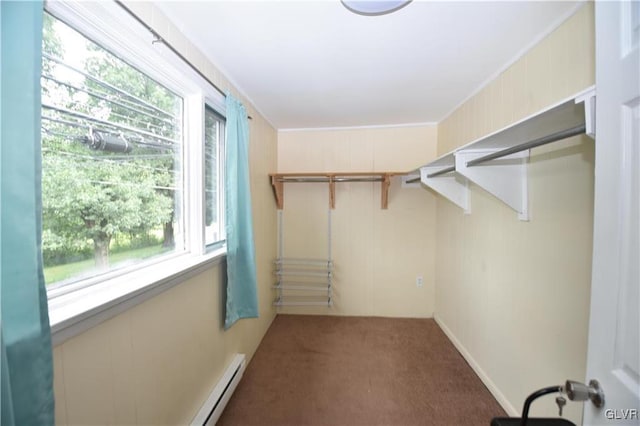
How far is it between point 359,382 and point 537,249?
1476 mm

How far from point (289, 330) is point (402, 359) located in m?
1.13

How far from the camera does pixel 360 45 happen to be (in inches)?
54.4

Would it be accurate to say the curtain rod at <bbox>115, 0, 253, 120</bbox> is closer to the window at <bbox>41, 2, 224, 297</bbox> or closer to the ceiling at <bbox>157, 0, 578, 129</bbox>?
the window at <bbox>41, 2, 224, 297</bbox>

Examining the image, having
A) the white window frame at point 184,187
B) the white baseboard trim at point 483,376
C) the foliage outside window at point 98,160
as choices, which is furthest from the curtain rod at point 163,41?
the white baseboard trim at point 483,376

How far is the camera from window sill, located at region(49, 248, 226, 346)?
0.71 meters

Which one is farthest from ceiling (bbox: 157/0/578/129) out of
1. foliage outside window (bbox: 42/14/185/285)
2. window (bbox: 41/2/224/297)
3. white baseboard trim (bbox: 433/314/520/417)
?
white baseboard trim (bbox: 433/314/520/417)

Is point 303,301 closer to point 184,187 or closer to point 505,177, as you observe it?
point 184,187

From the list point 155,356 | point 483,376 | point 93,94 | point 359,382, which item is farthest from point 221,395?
point 483,376

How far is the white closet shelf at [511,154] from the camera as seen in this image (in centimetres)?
78

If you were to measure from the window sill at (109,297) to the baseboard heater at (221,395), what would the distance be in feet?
2.50

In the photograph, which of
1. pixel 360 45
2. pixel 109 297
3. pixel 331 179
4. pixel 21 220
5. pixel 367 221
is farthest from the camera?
pixel 367 221

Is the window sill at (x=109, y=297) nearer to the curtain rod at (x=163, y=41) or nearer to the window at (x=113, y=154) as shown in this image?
the window at (x=113, y=154)

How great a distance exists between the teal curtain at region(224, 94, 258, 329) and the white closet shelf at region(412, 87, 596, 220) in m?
1.35

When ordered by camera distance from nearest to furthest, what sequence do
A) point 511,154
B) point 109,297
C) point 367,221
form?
point 109,297, point 511,154, point 367,221
